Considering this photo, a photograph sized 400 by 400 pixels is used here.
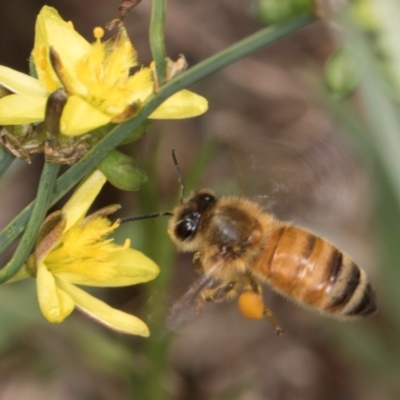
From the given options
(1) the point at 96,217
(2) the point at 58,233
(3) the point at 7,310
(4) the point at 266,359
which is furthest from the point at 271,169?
(4) the point at 266,359

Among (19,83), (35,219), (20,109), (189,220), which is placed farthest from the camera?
(189,220)

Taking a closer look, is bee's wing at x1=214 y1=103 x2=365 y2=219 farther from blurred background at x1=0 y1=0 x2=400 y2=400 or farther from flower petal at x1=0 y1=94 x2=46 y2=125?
flower petal at x1=0 y1=94 x2=46 y2=125

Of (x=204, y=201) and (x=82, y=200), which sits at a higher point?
(x=82, y=200)

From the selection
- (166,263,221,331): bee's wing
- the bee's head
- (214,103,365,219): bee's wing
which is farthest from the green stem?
(214,103,365,219): bee's wing

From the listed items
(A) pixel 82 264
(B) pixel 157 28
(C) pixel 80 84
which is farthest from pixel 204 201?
(B) pixel 157 28

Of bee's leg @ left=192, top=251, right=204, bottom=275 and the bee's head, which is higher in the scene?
the bee's head

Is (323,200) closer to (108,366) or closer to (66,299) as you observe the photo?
(66,299)

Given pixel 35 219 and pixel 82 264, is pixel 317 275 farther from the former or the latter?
pixel 35 219
